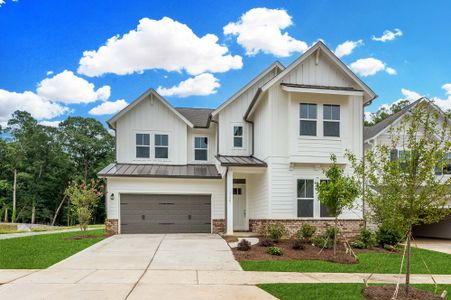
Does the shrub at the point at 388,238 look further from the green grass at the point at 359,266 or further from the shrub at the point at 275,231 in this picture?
the shrub at the point at 275,231

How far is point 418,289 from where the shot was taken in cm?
768

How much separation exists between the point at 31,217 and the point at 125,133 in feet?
92.7

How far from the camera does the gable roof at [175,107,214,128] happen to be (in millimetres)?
20000

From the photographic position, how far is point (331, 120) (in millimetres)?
15789

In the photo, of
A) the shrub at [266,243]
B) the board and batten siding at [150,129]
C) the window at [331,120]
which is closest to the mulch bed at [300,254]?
the shrub at [266,243]

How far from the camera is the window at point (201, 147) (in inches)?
790

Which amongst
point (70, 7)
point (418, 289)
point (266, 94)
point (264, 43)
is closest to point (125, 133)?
point (70, 7)

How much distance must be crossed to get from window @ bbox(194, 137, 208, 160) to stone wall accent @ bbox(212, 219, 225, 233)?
11.9ft

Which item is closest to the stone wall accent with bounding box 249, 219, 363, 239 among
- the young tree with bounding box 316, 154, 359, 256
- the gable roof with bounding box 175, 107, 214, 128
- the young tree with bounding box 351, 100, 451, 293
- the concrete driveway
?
the concrete driveway

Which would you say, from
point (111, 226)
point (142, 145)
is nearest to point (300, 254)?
point (111, 226)

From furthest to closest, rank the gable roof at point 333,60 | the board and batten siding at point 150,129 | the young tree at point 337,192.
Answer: the board and batten siding at point 150,129, the gable roof at point 333,60, the young tree at point 337,192

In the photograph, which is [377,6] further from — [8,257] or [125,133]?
[8,257]

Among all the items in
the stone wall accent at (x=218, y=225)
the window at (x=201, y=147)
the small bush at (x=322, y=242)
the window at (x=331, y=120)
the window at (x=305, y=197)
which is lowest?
the stone wall accent at (x=218, y=225)

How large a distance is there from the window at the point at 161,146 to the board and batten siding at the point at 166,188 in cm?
204
